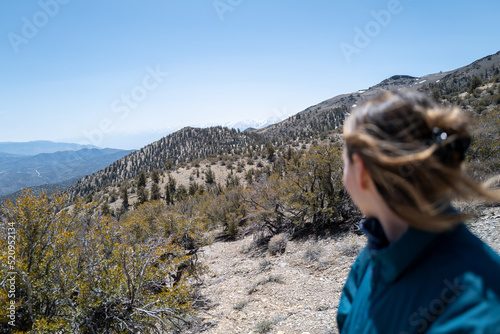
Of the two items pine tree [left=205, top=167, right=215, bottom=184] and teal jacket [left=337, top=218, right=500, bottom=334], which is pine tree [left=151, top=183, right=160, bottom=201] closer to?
pine tree [left=205, top=167, right=215, bottom=184]

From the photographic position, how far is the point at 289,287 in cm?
736

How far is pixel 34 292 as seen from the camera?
517cm

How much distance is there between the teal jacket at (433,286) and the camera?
0.73m

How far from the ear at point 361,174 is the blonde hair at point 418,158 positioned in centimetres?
3

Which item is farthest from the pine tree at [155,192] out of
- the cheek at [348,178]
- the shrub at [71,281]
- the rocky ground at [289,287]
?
the cheek at [348,178]

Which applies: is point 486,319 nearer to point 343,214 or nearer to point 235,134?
point 343,214

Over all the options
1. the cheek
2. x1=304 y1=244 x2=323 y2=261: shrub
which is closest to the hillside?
x1=304 y1=244 x2=323 y2=261: shrub

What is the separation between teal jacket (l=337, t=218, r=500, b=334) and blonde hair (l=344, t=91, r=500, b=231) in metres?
0.08

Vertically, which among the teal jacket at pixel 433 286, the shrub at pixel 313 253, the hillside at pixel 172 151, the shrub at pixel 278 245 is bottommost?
the shrub at pixel 278 245

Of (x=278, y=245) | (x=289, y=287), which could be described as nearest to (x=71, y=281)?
(x=289, y=287)

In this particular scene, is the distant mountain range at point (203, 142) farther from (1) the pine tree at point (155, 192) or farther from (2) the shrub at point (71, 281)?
(2) the shrub at point (71, 281)

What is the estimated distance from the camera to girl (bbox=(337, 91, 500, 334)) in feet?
2.53

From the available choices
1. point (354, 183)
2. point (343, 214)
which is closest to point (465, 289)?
point (354, 183)

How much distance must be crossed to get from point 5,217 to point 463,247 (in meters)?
6.97
